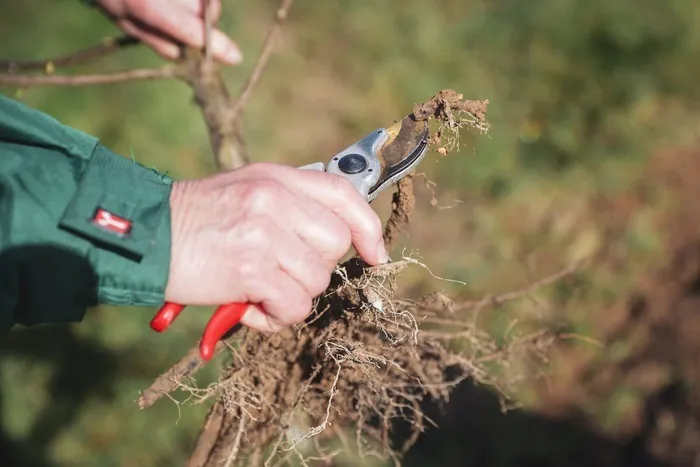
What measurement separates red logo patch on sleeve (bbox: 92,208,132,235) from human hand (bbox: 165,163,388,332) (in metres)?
0.08

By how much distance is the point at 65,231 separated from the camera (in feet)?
3.51

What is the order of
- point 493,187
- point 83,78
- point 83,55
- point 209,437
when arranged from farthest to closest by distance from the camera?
point 493,187 → point 83,55 → point 83,78 → point 209,437

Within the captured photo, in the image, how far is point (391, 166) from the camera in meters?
1.33

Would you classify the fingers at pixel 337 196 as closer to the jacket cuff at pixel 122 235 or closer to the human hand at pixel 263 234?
the human hand at pixel 263 234

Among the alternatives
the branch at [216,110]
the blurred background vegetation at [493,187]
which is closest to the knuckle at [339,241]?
the branch at [216,110]

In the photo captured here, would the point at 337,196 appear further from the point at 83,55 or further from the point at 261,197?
the point at 83,55

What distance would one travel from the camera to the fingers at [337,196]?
3.72 ft

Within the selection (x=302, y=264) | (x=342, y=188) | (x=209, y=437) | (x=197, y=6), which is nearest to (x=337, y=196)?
(x=342, y=188)

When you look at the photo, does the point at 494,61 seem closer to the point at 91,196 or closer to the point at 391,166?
the point at 391,166

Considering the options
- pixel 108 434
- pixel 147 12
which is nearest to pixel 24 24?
pixel 147 12

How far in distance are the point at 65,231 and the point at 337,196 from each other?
446mm

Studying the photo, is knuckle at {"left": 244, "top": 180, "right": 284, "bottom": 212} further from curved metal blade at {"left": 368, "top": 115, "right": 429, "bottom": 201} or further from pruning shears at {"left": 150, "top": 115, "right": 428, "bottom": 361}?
curved metal blade at {"left": 368, "top": 115, "right": 429, "bottom": 201}

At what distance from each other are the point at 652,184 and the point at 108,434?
2714mm

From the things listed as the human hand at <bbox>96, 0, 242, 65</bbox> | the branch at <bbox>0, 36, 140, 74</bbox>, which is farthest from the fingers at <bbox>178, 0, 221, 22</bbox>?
the branch at <bbox>0, 36, 140, 74</bbox>
